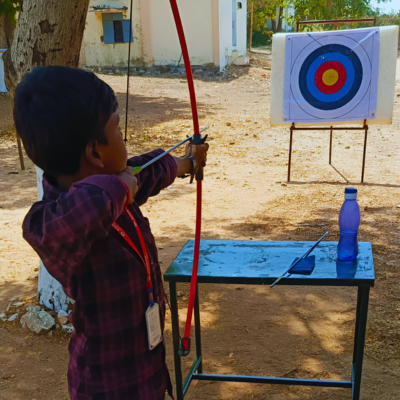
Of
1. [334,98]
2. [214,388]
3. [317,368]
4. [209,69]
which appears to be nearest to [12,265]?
[214,388]

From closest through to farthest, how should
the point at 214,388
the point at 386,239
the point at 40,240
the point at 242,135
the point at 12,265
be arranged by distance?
the point at 40,240 → the point at 214,388 → the point at 12,265 → the point at 386,239 → the point at 242,135

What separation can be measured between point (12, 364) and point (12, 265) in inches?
47.6

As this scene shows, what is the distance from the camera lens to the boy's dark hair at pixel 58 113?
3.40 feet

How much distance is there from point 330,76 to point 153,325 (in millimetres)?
4578

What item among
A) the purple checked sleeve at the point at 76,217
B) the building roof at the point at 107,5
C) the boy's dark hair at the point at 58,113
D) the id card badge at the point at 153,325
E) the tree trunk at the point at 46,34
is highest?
the building roof at the point at 107,5

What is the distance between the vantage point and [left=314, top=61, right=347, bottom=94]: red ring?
5285 millimetres

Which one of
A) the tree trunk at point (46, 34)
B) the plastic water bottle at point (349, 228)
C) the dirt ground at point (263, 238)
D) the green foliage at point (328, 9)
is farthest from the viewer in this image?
the green foliage at point (328, 9)

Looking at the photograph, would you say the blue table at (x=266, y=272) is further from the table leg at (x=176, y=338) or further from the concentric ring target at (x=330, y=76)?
the concentric ring target at (x=330, y=76)

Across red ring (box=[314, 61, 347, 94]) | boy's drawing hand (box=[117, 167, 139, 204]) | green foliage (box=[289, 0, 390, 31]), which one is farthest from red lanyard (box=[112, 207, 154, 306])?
green foliage (box=[289, 0, 390, 31])

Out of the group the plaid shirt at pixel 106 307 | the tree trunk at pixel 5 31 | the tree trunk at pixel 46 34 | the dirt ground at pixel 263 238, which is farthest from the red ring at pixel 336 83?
the tree trunk at pixel 5 31

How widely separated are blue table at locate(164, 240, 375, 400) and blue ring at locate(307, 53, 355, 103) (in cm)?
354

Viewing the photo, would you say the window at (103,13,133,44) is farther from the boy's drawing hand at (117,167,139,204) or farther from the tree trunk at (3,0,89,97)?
the boy's drawing hand at (117,167,139,204)

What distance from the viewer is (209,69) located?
15.7m

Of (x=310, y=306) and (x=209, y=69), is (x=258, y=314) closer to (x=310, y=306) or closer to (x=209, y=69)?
(x=310, y=306)
